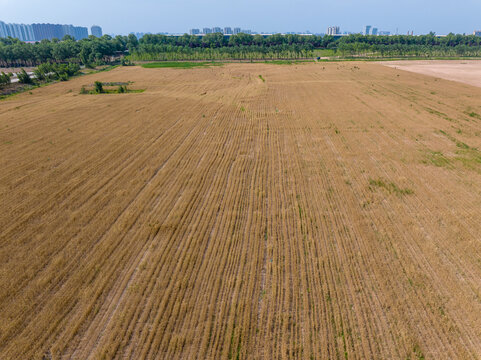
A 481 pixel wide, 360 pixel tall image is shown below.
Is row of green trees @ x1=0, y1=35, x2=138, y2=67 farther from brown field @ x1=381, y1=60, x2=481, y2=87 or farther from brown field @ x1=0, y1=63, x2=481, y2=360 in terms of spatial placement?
brown field @ x1=381, y1=60, x2=481, y2=87

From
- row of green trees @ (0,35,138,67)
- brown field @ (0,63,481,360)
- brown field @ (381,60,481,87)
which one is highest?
row of green trees @ (0,35,138,67)

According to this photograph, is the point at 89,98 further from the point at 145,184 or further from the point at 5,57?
the point at 5,57

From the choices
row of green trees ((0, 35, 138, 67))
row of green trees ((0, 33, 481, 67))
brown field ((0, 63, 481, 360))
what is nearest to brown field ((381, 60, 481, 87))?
row of green trees ((0, 33, 481, 67))

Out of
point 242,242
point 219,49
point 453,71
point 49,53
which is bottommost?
point 242,242

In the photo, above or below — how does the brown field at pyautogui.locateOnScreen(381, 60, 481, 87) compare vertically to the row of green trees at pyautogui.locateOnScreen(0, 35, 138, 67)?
below

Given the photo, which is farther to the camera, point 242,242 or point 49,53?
point 49,53

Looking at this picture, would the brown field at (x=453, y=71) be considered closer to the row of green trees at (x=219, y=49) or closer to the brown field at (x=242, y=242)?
the row of green trees at (x=219, y=49)

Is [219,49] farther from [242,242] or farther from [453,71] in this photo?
[242,242]

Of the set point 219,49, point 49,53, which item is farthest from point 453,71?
point 49,53
